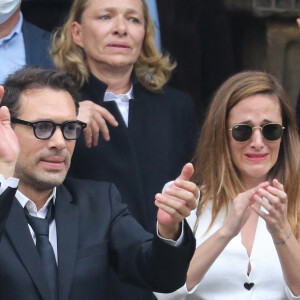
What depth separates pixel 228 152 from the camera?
4.85m

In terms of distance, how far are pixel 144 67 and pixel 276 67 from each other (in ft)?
5.14

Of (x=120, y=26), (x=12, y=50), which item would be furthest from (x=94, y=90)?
(x=12, y=50)

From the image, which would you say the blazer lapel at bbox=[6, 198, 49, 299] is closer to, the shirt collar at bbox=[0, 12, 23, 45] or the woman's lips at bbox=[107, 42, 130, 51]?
the woman's lips at bbox=[107, 42, 130, 51]

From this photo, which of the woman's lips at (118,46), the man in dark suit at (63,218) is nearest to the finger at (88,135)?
the man in dark suit at (63,218)

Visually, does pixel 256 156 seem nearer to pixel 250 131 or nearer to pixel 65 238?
pixel 250 131

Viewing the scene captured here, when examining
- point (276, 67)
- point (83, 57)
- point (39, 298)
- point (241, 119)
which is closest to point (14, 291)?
point (39, 298)

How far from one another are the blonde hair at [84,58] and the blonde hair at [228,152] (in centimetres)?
65

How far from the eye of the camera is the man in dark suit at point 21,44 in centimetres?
559

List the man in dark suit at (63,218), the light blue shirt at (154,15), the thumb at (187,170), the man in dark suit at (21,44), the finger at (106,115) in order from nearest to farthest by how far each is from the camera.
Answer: the thumb at (187,170) < the man in dark suit at (63,218) < the finger at (106,115) < the man in dark suit at (21,44) < the light blue shirt at (154,15)

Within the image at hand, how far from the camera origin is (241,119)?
482 centimetres

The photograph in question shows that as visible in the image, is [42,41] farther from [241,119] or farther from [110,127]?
[241,119]

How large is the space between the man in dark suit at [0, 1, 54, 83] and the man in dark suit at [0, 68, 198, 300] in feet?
3.24

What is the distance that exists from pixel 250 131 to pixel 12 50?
1.45 m

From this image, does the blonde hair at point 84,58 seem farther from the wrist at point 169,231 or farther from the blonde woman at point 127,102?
the wrist at point 169,231
